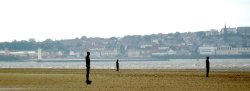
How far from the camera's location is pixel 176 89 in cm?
2497

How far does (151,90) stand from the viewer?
79.9ft

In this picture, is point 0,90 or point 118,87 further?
point 118,87

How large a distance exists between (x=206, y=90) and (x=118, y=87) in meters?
4.16

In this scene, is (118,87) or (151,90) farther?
(118,87)

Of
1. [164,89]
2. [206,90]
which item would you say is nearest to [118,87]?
[164,89]

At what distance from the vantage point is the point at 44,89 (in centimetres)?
2492

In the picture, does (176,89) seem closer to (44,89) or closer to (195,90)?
(195,90)

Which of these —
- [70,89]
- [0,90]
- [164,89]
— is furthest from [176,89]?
[0,90]

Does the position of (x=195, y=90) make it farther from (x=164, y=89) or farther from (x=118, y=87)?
(x=118, y=87)

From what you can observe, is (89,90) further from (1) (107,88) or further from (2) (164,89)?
(2) (164,89)

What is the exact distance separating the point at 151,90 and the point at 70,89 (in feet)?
11.4

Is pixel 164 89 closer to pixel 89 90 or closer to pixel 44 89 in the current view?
pixel 89 90

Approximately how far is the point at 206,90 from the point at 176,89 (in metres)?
1.37

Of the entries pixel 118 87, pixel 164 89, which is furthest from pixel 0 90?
pixel 164 89
